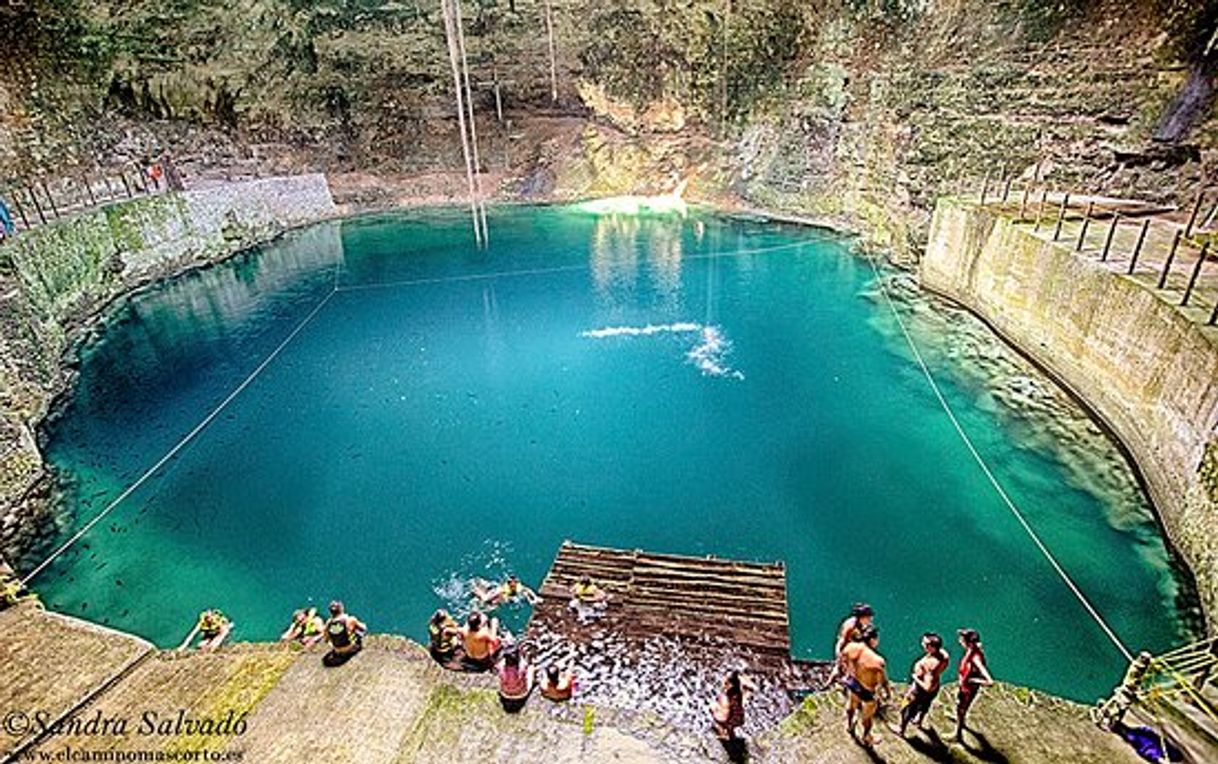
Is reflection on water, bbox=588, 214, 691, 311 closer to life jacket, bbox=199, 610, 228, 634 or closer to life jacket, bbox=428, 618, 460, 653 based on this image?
life jacket, bbox=199, 610, 228, 634

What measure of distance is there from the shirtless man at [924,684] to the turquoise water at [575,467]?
285 centimetres

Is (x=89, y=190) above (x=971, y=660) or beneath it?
above

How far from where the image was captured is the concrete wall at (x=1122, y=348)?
9.72 m

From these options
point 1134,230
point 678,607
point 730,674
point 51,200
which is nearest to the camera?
point 730,674

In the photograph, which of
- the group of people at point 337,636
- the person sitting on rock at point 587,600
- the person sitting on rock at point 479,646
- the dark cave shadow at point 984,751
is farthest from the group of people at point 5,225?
the dark cave shadow at point 984,751

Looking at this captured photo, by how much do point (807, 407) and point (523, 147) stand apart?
2432cm

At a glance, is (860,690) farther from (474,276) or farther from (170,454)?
(474,276)

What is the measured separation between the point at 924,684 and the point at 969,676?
0.42 meters

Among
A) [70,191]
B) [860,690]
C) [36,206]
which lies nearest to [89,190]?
[70,191]

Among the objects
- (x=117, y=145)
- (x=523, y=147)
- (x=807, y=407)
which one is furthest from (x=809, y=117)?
(x=117, y=145)

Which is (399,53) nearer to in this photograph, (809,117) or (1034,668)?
(809,117)

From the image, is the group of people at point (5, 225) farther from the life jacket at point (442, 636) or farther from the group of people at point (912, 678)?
the group of people at point (912, 678)

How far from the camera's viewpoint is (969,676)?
5484mm

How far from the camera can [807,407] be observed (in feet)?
47.6
